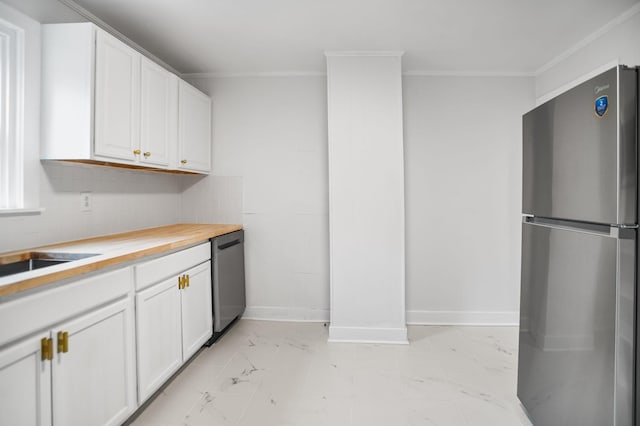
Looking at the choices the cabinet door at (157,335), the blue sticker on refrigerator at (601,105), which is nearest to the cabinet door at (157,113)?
the cabinet door at (157,335)

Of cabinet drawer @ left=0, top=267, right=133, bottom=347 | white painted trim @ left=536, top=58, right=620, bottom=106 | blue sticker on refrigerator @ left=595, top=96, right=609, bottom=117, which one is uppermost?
white painted trim @ left=536, top=58, right=620, bottom=106

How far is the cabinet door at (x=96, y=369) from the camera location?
1.37m

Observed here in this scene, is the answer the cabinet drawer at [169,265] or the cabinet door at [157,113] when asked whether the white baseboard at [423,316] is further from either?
the cabinet door at [157,113]

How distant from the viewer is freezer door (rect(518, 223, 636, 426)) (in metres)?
1.21

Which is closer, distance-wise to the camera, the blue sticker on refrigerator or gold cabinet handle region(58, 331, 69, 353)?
the blue sticker on refrigerator

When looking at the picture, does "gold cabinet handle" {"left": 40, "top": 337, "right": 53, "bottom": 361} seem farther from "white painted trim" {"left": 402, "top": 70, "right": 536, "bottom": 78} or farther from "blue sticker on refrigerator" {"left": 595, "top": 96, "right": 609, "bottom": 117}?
"white painted trim" {"left": 402, "top": 70, "right": 536, "bottom": 78}

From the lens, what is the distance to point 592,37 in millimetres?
2592

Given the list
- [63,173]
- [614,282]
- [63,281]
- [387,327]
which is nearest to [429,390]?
[387,327]

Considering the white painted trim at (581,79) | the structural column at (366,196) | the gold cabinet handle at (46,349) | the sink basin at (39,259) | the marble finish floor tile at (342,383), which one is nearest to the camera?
the gold cabinet handle at (46,349)

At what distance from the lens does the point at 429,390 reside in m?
2.19

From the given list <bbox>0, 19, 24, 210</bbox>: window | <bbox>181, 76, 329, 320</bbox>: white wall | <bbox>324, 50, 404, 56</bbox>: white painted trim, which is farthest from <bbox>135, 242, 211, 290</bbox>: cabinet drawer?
<bbox>324, 50, 404, 56</bbox>: white painted trim

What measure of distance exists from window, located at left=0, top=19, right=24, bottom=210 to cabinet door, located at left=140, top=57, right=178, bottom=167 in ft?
2.03

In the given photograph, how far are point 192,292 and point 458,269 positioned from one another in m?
2.37

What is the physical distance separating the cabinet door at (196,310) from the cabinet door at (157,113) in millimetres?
850
